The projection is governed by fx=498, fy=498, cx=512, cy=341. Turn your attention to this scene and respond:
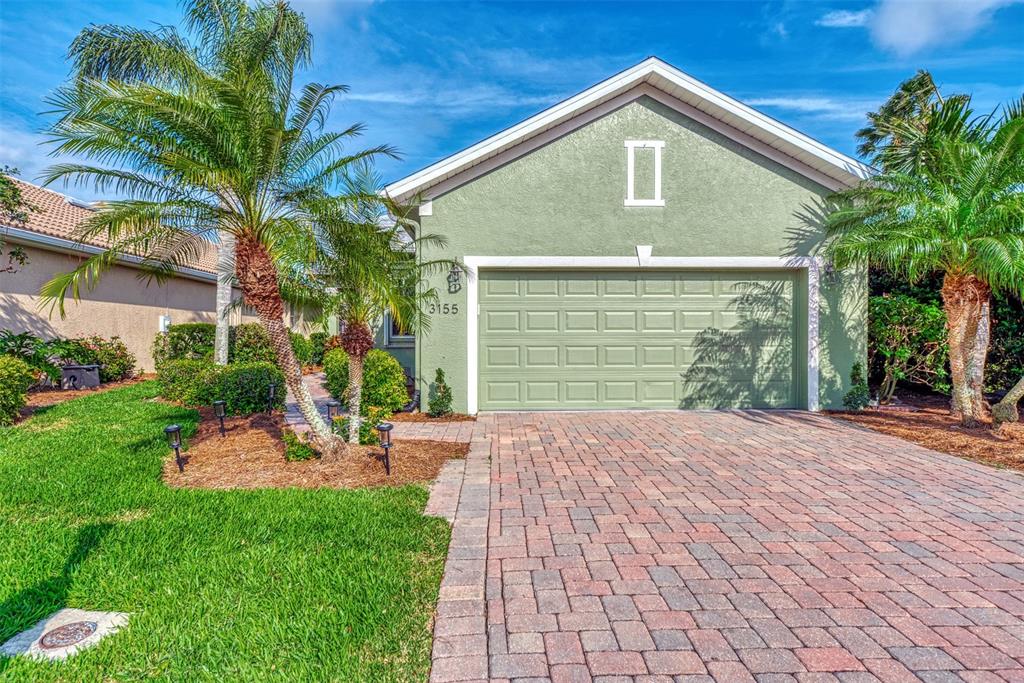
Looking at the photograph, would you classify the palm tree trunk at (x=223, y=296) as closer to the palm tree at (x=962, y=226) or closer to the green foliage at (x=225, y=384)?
the green foliage at (x=225, y=384)

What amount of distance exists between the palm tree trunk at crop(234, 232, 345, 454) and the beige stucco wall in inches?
265

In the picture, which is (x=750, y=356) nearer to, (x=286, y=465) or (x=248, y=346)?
(x=286, y=465)

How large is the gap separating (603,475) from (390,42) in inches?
399

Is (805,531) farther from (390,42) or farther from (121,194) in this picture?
(390,42)

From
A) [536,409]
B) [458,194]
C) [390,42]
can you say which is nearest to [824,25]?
[458,194]

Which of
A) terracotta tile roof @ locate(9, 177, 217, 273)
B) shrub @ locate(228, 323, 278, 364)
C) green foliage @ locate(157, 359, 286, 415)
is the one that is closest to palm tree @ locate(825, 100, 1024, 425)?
green foliage @ locate(157, 359, 286, 415)

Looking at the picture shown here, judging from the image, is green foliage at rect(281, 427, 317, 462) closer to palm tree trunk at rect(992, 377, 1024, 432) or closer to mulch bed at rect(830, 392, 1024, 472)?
mulch bed at rect(830, 392, 1024, 472)

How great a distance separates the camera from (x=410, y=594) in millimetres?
3020

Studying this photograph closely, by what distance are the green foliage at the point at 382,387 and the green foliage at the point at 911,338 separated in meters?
8.76

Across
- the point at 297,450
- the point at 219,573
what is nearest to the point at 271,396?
the point at 297,450

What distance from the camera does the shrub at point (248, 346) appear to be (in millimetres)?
13266

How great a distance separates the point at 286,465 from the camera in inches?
226

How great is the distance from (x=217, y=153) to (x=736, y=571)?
5.79 metres

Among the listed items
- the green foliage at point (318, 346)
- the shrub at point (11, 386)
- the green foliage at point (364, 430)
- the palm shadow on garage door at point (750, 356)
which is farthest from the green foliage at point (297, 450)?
the green foliage at point (318, 346)
